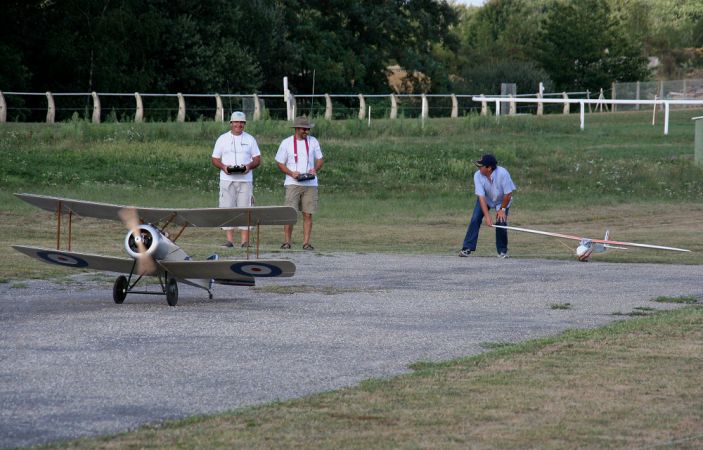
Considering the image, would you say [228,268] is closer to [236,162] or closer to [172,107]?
[236,162]

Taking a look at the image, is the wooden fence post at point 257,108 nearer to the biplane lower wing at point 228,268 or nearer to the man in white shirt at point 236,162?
the man in white shirt at point 236,162

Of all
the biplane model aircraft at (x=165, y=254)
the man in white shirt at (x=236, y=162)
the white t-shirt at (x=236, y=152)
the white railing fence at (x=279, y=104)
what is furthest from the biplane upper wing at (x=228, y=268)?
the white railing fence at (x=279, y=104)

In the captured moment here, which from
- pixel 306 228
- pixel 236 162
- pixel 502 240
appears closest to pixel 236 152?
pixel 236 162

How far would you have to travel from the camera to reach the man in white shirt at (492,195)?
19.9 metres

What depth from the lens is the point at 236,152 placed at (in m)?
19.7

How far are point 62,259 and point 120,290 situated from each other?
2.86ft

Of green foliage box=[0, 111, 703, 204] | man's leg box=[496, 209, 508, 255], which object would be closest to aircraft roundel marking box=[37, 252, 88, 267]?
man's leg box=[496, 209, 508, 255]

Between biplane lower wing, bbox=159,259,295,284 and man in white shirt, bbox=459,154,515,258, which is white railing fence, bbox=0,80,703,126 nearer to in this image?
man in white shirt, bbox=459,154,515,258

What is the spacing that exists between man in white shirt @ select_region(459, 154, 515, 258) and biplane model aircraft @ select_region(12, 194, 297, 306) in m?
5.83

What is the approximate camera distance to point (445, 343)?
37.8ft

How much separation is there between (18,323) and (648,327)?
233 inches

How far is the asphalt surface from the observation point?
883 cm

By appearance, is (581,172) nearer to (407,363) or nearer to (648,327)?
(648,327)

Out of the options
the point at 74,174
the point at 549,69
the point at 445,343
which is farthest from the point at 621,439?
the point at 549,69
